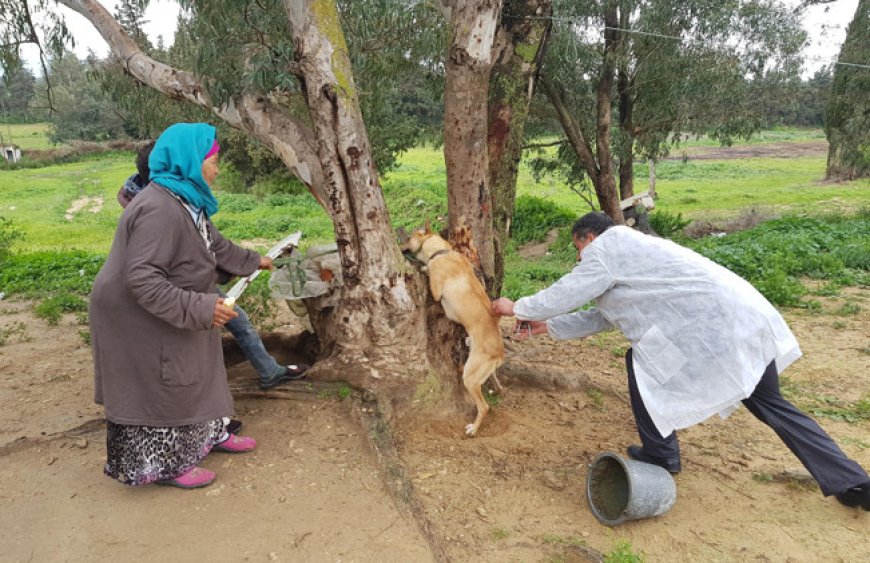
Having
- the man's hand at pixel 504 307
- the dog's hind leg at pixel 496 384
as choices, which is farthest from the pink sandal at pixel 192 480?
the dog's hind leg at pixel 496 384

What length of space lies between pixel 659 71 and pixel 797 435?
428 inches

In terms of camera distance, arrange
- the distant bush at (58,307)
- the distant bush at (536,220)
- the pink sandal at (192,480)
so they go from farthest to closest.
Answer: the distant bush at (536,220) < the distant bush at (58,307) < the pink sandal at (192,480)

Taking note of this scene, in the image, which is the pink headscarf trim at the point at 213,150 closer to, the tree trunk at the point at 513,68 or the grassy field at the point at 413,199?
the tree trunk at the point at 513,68

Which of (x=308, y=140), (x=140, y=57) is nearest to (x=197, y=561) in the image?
(x=308, y=140)

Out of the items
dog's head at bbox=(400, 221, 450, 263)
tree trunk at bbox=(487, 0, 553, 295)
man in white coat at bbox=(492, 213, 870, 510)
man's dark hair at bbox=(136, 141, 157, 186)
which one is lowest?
man in white coat at bbox=(492, 213, 870, 510)

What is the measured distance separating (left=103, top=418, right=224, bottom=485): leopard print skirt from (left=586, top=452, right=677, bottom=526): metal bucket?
2.53 meters

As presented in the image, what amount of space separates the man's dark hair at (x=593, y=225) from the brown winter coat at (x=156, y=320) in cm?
229

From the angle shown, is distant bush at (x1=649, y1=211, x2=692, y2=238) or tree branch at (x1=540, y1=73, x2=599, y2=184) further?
distant bush at (x1=649, y1=211, x2=692, y2=238)

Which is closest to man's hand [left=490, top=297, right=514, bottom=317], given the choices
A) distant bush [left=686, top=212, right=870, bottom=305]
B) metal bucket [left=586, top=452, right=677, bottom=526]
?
metal bucket [left=586, top=452, right=677, bottom=526]

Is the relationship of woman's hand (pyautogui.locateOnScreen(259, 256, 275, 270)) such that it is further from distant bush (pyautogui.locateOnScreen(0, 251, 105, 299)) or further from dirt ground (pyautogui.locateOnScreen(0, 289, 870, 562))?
distant bush (pyautogui.locateOnScreen(0, 251, 105, 299))

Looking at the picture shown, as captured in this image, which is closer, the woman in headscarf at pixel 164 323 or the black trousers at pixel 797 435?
the woman in headscarf at pixel 164 323

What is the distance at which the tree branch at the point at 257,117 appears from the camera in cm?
476

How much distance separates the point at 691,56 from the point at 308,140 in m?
10.4

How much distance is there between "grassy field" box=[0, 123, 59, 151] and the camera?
165 feet
